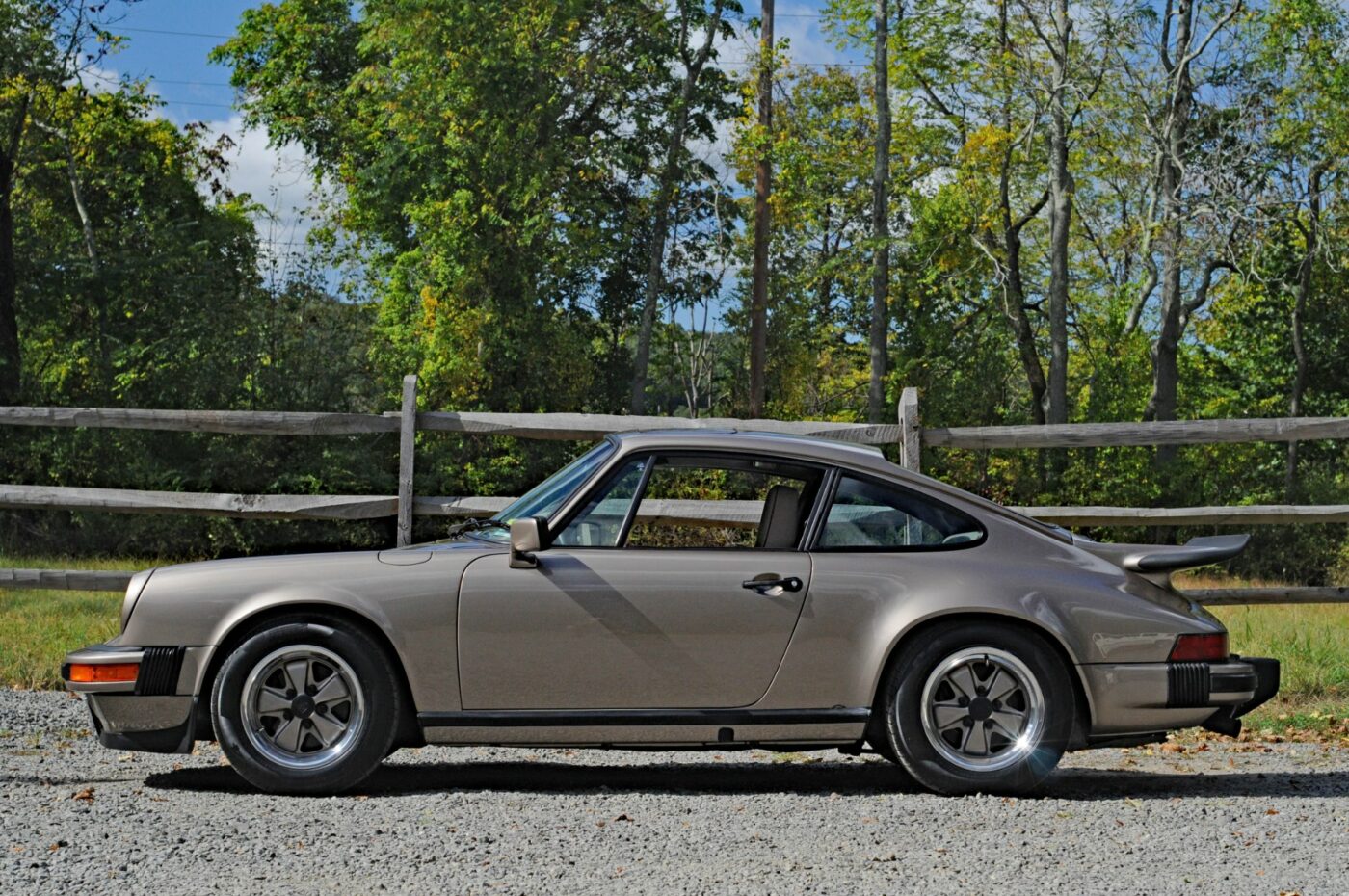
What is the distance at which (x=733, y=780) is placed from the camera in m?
6.69

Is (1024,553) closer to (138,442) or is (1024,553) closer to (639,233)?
(138,442)

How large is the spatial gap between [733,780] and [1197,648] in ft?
6.68

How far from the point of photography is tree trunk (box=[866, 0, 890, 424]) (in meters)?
33.9

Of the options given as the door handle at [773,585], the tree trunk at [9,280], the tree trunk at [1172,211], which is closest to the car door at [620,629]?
the door handle at [773,585]

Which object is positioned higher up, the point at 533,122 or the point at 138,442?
the point at 533,122

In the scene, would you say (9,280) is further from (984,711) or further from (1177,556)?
(1177,556)

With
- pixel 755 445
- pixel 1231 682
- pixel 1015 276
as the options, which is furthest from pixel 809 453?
pixel 1015 276

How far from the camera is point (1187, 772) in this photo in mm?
7129

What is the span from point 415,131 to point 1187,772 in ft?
91.2

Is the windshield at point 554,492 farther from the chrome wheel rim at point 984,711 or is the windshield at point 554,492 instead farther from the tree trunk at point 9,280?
the tree trunk at point 9,280

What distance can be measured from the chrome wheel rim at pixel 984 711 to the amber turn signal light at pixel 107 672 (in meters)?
3.06

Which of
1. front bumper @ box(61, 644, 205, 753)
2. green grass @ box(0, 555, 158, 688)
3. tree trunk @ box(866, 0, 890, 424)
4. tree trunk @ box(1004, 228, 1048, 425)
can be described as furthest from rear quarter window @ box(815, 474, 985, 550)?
tree trunk @ box(1004, 228, 1048, 425)

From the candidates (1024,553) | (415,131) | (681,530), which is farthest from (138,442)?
(1024,553)

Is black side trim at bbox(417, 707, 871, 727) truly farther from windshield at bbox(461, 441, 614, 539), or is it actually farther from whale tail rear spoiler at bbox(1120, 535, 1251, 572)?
whale tail rear spoiler at bbox(1120, 535, 1251, 572)
